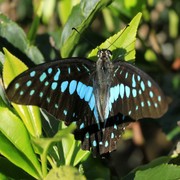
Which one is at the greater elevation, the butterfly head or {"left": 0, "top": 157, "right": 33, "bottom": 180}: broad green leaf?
the butterfly head

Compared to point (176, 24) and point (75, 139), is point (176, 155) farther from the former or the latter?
point (176, 24)

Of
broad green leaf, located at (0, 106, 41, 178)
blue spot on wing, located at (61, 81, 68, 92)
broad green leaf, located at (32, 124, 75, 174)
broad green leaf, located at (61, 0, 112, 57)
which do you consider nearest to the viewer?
broad green leaf, located at (32, 124, 75, 174)

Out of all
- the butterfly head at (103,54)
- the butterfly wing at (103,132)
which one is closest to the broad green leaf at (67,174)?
the butterfly wing at (103,132)

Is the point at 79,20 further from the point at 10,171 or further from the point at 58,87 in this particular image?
the point at 10,171

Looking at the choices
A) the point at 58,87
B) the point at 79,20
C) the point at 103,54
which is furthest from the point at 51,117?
the point at 79,20

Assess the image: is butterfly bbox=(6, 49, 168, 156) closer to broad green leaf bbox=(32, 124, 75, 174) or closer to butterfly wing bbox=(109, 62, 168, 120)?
butterfly wing bbox=(109, 62, 168, 120)

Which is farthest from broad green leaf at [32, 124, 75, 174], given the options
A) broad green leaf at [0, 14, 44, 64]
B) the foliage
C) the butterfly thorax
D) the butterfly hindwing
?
broad green leaf at [0, 14, 44, 64]

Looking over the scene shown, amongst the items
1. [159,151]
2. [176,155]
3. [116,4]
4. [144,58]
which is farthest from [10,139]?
[159,151]
